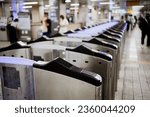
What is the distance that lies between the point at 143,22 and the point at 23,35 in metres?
5.71

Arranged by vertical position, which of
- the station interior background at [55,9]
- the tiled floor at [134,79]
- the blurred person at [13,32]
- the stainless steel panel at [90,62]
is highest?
the station interior background at [55,9]

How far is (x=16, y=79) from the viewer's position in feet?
5.06

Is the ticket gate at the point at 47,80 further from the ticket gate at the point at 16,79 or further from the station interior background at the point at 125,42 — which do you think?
the station interior background at the point at 125,42

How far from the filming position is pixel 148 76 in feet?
15.5

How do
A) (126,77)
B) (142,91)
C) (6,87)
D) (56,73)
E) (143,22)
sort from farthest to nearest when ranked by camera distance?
(143,22) → (126,77) → (142,91) → (6,87) → (56,73)

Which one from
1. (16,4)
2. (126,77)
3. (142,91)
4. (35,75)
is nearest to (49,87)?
(35,75)

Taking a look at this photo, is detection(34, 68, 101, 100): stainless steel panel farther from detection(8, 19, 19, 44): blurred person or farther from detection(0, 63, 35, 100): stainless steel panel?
detection(8, 19, 19, 44): blurred person

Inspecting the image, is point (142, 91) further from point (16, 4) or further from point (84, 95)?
point (16, 4)

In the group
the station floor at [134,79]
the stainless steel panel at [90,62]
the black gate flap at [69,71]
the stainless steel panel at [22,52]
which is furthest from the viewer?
the station floor at [134,79]

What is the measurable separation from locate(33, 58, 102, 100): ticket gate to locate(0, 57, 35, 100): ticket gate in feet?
0.22

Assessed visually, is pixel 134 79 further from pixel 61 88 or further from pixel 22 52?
pixel 61 88

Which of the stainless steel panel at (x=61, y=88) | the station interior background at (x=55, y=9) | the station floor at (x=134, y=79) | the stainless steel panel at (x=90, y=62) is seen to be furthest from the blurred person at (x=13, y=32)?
the stainless steel panel at (x=61, y=88)

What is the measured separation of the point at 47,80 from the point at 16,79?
0.24 m

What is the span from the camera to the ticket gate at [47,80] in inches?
56.0
